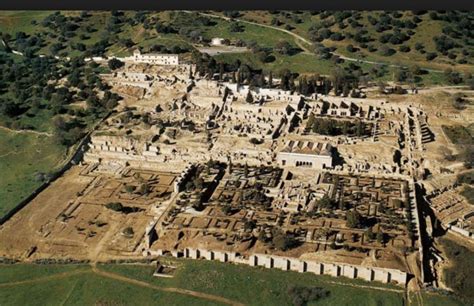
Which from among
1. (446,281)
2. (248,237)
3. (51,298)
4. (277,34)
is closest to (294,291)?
(248,237)

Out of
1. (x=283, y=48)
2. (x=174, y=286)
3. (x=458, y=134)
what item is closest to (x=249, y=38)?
(x=283, y=48)

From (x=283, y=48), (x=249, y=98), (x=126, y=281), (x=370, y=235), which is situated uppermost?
(x=283, y=48)

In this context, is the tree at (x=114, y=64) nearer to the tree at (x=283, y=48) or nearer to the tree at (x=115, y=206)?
the tree at (x=283, y=48)

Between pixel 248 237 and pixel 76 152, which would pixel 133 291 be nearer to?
pixel 248 237

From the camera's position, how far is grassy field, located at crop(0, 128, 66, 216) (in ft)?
159

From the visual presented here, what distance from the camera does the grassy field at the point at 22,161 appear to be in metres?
48.6

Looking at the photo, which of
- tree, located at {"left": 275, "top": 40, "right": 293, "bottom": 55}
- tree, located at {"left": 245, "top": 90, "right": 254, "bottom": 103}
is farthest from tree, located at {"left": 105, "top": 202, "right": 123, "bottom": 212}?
tree, located at {"left": 275, "top": 40, "right": 293, "bottom": 55}

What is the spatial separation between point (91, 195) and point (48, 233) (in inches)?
225

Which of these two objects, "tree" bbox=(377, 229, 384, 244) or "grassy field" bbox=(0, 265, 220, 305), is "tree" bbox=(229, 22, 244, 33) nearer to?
"tree" bbox=(377, 229, 384, 244)

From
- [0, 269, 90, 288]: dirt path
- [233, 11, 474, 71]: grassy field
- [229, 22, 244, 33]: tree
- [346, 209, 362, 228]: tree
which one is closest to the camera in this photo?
[0, 269, 90, 288]: dirt path

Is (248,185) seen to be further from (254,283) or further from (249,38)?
(249,38)

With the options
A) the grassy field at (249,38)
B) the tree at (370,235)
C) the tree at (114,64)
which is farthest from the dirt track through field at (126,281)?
the grassy field at (249,38)

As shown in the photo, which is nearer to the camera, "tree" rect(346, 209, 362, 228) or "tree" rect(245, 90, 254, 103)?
"tree" rect(346, 209, 362, 228)

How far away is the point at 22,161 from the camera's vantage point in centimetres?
5397
